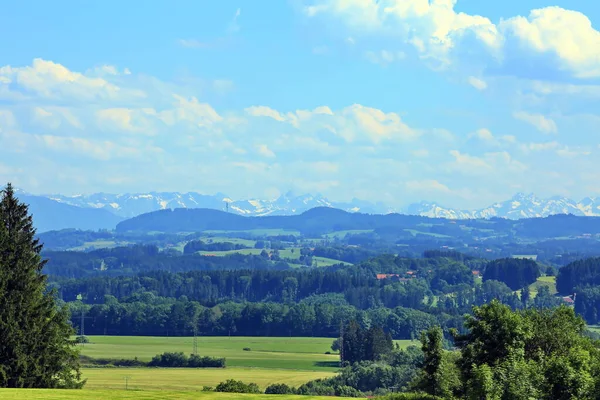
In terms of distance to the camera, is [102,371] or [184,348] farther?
[184,348]

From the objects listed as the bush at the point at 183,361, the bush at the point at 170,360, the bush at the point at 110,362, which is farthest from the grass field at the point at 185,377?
the bush at the point at 110,362

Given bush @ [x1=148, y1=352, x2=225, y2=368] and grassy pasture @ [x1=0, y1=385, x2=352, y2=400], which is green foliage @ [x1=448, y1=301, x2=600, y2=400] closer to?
A: grassy pasture @ [x1=0, y1=385, x2=352, y2=400]

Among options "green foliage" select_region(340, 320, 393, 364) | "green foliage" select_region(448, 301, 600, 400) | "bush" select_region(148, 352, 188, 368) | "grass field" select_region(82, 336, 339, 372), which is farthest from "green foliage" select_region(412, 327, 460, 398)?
"green foliage" select_region(340, 320, 393, 364)

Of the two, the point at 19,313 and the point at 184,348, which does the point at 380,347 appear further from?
the point at 19,313

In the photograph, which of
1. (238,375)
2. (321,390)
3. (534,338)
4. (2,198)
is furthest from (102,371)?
(534,338)

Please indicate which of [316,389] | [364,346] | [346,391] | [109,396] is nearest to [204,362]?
[364,346]

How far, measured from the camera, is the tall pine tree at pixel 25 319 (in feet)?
245

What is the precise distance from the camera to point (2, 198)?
81.9 meters

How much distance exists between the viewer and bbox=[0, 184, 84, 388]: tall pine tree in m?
74.6

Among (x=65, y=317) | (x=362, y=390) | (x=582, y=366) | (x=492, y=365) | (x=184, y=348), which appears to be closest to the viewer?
(x=582, y=366)

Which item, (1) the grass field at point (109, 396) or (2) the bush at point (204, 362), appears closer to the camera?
(1) the grass field at point (109, 396)

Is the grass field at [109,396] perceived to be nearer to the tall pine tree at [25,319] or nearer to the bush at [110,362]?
the tall pine tree at [25,319]

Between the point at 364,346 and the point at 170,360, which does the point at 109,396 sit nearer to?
the point at 170,360

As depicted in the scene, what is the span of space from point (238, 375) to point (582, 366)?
289ft
